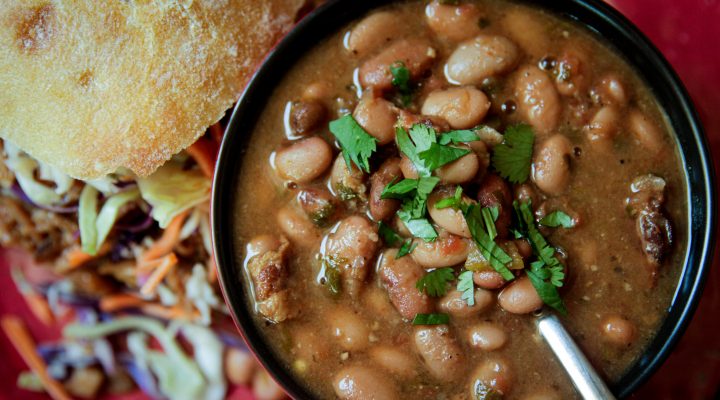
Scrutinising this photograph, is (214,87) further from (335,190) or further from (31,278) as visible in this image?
(31,278)

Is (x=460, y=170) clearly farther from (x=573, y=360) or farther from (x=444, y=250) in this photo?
(x=573, y=360)

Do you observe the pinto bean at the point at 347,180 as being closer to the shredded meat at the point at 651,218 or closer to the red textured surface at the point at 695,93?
the shredded meat at the point at 651,218

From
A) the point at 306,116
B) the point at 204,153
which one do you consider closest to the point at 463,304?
the point at 306,116

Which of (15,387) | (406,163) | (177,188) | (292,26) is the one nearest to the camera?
(406,163)

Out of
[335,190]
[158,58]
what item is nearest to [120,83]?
[158,58]

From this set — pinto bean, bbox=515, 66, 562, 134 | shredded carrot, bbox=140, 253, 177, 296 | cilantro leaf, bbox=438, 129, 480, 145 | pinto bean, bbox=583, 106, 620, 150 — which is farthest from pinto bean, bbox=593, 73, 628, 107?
shredded carrot, bbox=140, 253, 177, 296

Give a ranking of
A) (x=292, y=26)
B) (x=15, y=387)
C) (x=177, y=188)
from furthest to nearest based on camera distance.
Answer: (x=15, y=387) < (x=177, y=188) < (x=292, y=26)

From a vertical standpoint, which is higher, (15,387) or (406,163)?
(406,163)
